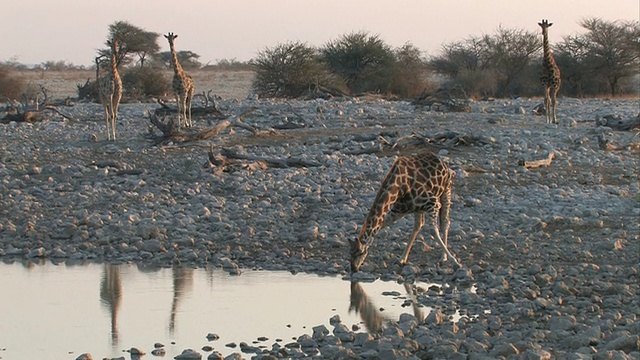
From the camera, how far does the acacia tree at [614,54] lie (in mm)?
36969

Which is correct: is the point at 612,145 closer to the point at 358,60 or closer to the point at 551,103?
the point at 551,103

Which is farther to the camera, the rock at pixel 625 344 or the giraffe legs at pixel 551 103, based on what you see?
the giraffe legs at pixel 551 103

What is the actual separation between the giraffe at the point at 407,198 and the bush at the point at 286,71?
69.9 feet

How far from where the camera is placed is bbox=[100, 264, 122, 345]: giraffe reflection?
28.0ft

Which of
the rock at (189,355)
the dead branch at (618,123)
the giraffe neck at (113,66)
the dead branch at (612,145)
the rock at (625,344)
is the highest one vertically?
the giraffe neck at (113,66)

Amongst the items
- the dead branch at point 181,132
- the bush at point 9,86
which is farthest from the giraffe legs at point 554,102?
the bush at point 9,86

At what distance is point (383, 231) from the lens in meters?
11.4

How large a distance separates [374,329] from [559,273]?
7.46 ft

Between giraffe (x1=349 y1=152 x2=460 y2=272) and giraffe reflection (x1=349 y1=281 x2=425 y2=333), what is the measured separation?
43 cm

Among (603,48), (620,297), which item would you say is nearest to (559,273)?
(620,297)

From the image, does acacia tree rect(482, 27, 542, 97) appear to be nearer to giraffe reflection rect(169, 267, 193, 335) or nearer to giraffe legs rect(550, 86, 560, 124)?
giraffe legs rect(550, 86, 560, 124)

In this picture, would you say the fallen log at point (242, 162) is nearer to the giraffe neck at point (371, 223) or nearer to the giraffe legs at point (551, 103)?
the giraffe neck at point (371, 223)

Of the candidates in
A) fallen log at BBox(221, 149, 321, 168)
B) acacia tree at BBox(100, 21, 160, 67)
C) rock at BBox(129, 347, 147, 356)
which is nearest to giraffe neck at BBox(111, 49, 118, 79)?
fallen log at BBox(221, 149, 321, 168)

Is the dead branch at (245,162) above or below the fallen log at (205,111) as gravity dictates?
below
